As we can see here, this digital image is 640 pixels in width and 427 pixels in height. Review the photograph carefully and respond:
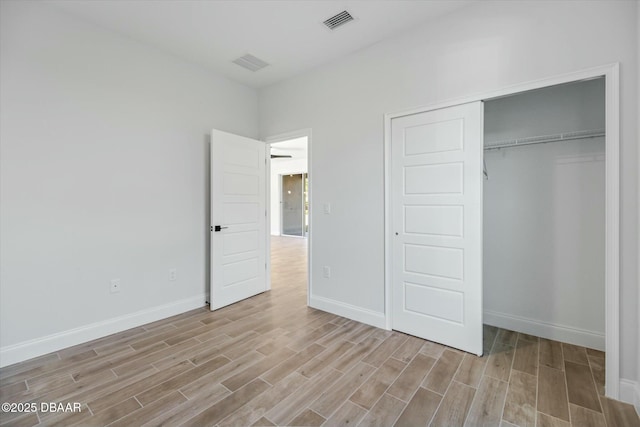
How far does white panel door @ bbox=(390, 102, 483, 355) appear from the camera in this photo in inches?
93.5

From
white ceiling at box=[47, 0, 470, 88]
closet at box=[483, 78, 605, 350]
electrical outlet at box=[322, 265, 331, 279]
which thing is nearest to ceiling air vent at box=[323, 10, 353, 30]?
white ceiling at box=[47, 0, 470, 88]

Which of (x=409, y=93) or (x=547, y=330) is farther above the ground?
(x=409, y=93)

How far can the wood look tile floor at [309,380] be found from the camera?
5.54 ft

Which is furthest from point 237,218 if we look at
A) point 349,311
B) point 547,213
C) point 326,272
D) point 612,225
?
point 612,225

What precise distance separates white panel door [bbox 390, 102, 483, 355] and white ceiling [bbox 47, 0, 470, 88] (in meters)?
0.91

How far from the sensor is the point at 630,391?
180cm

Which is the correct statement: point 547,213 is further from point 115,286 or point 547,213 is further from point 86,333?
point 86,333

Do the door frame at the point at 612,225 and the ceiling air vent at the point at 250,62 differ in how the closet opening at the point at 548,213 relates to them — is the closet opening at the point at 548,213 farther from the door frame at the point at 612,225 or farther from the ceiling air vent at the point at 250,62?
the ceiling air vent at the point at 250,62

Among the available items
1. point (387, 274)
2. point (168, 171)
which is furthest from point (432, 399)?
point (168, 171)

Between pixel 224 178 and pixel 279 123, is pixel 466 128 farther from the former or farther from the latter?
pixel 224 178

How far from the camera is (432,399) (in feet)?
6.04

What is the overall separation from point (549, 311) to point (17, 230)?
469 cm

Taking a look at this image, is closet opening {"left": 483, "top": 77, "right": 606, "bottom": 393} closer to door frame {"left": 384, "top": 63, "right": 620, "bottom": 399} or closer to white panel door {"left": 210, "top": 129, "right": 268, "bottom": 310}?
door frame {"left": 384, "top": 63, "right": 620, "bottom": 399}

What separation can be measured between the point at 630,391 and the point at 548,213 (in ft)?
4.69
